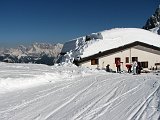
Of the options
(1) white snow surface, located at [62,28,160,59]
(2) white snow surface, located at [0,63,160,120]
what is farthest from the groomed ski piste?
(1) white snow surface, located at [62,28,160,59]

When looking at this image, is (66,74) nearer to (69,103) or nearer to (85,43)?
(69,103)

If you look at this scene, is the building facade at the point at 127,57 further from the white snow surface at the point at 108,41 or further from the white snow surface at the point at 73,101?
the white snow surface at the point at 73,101

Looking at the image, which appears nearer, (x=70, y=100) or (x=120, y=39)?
(x=70, y=100)

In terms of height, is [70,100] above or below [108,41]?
below

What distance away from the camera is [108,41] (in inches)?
1497

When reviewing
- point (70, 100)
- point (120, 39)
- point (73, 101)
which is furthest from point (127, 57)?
point (73, 101)

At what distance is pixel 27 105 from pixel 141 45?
89.5 feet

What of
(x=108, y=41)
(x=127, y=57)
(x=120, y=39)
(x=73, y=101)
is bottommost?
(x=73, y=101)

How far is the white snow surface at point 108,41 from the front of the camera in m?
36.0

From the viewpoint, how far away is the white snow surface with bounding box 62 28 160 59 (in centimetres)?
3603

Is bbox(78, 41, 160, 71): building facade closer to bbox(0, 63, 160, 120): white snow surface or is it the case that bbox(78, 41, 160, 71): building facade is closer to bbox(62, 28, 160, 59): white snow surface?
bbox(62, 28, 160, 59): white snow surface

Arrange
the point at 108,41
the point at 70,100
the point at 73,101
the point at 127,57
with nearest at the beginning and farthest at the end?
the point at 73,101 → the point at 70,100 → the point at 127,57 → the point at 108,41

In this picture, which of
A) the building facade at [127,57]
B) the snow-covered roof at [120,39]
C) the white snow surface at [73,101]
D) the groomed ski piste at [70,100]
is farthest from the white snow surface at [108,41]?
the white snow surface at [73,101]

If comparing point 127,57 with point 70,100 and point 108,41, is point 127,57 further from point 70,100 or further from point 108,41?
point 70,100
